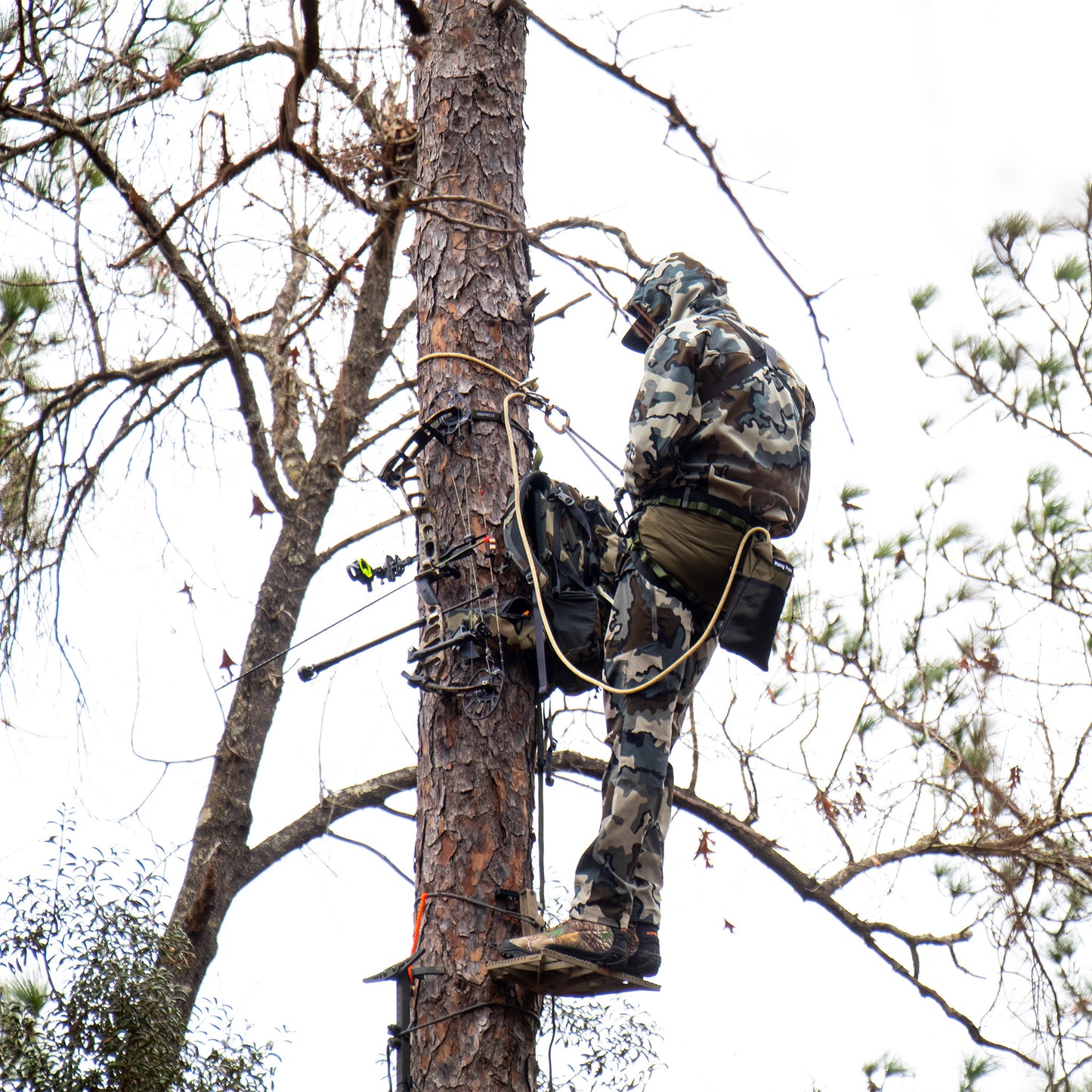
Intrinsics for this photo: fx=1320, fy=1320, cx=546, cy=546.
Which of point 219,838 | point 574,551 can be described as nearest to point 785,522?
point 574,551

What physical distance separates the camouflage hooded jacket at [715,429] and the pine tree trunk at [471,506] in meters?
0.53

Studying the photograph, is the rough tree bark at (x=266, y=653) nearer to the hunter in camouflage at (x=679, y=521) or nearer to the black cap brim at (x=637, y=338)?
the black cap brim at (x=637, y=338)

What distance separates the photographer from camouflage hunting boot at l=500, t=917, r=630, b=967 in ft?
9.79

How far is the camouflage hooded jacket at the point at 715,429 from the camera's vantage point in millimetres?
3357

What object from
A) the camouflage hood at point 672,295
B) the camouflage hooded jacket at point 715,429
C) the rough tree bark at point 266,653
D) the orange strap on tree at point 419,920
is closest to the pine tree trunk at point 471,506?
the orange strap on tree at point 419,920

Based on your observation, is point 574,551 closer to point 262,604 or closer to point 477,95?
point 477,95

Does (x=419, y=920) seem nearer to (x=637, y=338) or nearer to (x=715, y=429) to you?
(x=715, y=429)

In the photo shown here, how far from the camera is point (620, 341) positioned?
13.1 feet

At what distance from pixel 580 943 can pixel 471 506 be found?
1241 mm

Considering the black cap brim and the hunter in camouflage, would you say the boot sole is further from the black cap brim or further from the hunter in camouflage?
the black cap brim

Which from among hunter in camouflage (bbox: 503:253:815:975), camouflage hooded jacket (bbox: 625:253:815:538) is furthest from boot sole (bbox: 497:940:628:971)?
camouflage hooded jacket (bbox: 625:253:815:538)

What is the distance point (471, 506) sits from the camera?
365 centimetres

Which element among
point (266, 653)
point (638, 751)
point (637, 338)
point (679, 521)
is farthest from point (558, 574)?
point (266, 653)

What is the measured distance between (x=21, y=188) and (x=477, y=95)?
1.92 m
